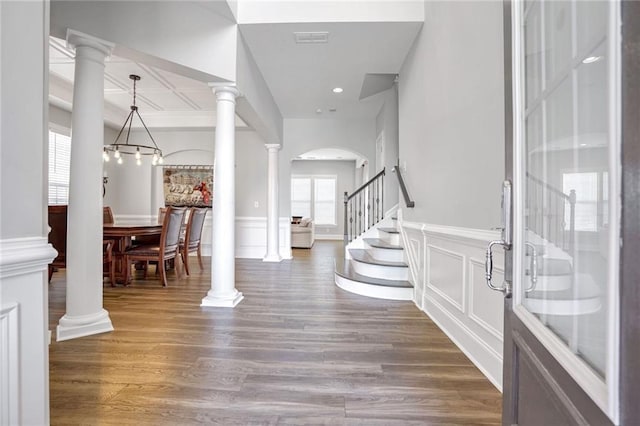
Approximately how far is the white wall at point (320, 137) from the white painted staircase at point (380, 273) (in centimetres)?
258

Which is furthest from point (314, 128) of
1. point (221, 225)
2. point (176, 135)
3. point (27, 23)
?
point (27, 23)

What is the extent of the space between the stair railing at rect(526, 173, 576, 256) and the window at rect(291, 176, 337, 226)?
10.3 m

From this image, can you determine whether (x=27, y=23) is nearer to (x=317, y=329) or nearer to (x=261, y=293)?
(x=317, y=329)

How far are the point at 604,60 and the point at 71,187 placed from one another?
3.02 metres

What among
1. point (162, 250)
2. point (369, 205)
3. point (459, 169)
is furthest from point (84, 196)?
point (369, 205)

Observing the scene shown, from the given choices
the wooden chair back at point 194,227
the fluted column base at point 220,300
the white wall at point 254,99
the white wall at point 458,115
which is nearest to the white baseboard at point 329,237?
the white wall at point 254,99

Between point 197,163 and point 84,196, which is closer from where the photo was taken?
point 84,196

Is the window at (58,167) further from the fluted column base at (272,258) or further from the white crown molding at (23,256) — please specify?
the white crown molding at (23,256)

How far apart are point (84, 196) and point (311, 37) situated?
8.45 feet

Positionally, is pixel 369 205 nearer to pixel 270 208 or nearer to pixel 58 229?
pixel 270 208

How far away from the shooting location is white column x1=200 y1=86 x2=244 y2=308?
3148mm

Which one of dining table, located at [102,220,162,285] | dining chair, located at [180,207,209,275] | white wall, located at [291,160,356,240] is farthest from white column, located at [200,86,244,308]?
white wall, located at [291,160,356,240]

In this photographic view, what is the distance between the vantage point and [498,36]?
1.76 meters

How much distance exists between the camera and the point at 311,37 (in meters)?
3.28
